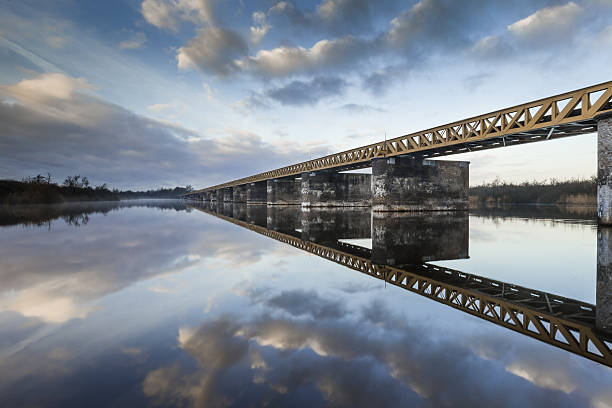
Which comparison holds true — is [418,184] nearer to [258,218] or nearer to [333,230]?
[258,218]

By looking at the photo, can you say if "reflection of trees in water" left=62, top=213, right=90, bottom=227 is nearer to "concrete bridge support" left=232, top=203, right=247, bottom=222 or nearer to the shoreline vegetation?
"concrete bridge support" left=232, top=203, right=247, bottom=222

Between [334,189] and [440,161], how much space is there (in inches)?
533

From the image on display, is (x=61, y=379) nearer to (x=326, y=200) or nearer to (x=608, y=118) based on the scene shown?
(x=608, y=118)

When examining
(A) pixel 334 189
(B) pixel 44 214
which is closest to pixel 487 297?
(B) pixel 44 214

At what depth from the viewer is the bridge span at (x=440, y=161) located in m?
11.9

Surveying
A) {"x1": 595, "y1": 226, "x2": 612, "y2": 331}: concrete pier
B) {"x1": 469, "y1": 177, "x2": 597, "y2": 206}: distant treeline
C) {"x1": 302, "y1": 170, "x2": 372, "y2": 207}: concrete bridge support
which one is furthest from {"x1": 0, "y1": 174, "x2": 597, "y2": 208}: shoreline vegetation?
{"x1": 595, "y1": 226, "x2": 612, "y2": 331}: concrete pier

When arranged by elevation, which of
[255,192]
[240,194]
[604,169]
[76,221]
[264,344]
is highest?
[255,192]

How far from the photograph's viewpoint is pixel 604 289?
4457 millimetres

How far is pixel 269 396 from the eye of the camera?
73.5 inches

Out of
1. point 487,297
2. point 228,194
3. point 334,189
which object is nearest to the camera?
point 487,297

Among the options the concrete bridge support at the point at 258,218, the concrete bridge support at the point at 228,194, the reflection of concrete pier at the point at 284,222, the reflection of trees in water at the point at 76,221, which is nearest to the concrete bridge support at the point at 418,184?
the reflection of concrete pier at the point at 284,222

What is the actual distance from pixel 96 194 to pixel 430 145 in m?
93.7

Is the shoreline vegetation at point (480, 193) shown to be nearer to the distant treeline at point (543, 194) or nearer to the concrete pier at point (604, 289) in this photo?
the distant treeline at point (543, 194)

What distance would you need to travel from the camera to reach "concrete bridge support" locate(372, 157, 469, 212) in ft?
76.5
